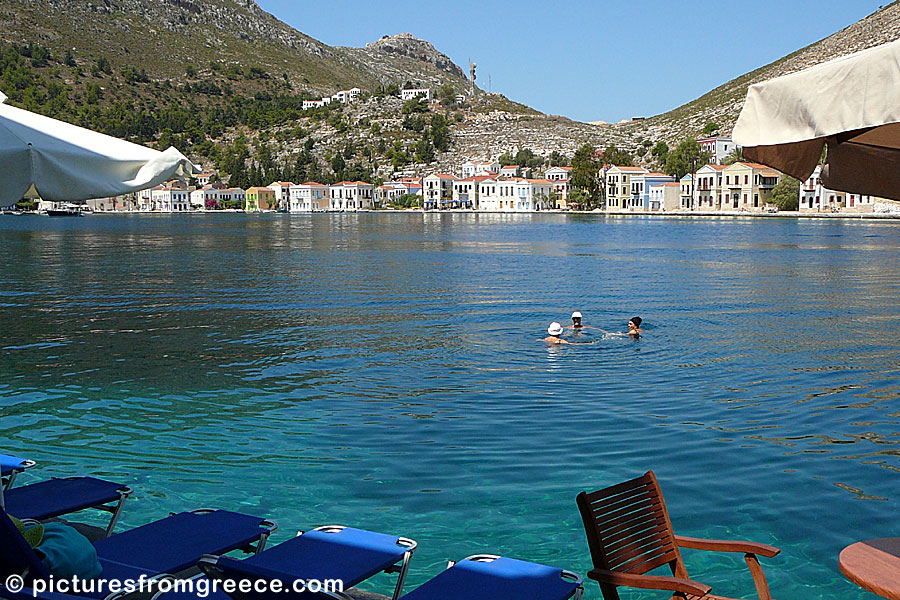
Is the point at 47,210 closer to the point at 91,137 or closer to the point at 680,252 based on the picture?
the point at 680,252

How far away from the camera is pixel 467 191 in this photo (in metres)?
152

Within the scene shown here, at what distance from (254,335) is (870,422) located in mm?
10272

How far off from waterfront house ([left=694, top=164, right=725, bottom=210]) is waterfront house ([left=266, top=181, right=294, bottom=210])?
8253 cm

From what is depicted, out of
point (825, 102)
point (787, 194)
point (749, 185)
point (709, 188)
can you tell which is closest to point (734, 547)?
point (825, 102)

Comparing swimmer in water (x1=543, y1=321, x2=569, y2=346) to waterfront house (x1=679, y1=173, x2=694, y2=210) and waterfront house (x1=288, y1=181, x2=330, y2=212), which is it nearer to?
waterfront house (x1=679, y1=173, x2=694, y2=210)

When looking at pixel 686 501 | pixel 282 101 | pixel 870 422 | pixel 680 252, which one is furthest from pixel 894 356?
pixel 282 101

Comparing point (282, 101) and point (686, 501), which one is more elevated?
point (282, 101)

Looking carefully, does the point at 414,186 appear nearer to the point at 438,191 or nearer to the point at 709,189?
the point at 438,191

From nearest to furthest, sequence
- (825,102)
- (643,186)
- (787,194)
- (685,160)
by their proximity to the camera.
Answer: (825,102), (787,194), (643,186), (685,160)

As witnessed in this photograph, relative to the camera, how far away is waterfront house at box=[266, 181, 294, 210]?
15888cm

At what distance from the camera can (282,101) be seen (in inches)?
7628

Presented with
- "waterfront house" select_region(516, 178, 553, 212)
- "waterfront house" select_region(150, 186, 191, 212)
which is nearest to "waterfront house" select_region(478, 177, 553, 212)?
"waterfront house" select_region(516, 178, 553, 212)

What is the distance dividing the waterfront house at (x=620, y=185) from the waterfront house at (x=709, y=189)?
11.3m

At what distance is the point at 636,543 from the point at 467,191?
150 metres
